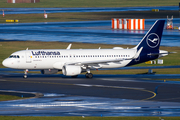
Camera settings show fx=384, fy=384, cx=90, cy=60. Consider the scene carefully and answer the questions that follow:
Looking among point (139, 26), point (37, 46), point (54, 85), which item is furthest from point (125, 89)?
point (139, 26)

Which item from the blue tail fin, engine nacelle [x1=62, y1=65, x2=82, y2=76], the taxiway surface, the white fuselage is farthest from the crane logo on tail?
engine nacelle [x1=62, y1=65, x2=82, y2=76]

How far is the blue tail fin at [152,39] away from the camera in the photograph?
57.7m

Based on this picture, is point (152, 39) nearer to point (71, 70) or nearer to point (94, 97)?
point (71, 70)

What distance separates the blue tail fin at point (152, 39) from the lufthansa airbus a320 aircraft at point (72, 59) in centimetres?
90

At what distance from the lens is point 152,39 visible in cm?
5803

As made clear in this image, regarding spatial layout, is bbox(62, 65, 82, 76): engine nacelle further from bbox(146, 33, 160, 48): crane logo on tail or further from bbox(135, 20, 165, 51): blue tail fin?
bbox(146, 33, 160, 48): crane logo on tail

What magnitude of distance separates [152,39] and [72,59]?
12818 millimetres

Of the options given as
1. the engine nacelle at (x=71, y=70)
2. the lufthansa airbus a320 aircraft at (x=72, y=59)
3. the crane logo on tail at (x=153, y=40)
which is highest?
the crane logo on tail at (x=153, y=40)

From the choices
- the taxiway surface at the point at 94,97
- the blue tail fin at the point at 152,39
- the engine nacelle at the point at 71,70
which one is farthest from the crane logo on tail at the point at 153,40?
the engine nacelle at the point at 71,70

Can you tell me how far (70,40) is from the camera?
9900 centimetres

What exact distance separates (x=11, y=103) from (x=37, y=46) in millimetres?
52125

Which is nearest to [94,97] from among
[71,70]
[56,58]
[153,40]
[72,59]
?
[71,70]

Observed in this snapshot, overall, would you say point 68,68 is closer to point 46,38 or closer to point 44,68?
point 44,68

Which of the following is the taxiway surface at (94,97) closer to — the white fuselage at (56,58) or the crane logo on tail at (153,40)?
the white fuselage at (56,58)
